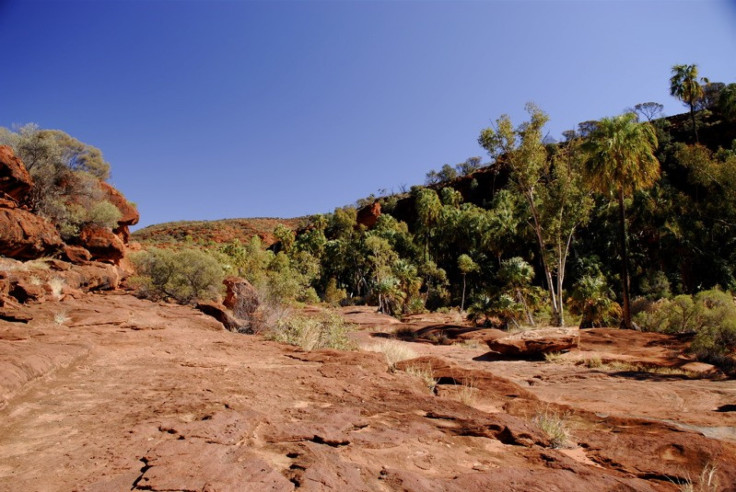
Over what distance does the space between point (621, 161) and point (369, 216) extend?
56671 millimetres

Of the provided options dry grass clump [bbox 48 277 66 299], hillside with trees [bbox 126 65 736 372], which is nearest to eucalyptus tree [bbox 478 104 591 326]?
hillside with trees [bbox 126 65 736 372]

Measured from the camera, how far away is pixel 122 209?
2445 cm

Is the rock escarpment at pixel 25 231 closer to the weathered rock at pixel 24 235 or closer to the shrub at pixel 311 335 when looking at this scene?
the weathered rock at pixel 24 235

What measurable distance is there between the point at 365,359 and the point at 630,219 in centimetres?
3841

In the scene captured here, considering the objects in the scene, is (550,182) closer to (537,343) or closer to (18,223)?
(537,343)

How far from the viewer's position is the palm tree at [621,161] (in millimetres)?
20547

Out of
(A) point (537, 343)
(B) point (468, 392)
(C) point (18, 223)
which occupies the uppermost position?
(C) point (18, 223)

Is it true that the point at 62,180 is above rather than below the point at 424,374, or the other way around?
above

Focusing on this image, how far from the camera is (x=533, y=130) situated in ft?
66.8

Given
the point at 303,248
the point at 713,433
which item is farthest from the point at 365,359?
the point at 303,248

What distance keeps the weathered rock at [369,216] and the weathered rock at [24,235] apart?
60.5 meters

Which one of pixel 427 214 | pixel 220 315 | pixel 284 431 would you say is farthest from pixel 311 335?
pixel 427 214

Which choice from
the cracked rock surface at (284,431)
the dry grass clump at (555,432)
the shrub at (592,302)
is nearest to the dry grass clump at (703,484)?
the cracked rock surface at (284,431)

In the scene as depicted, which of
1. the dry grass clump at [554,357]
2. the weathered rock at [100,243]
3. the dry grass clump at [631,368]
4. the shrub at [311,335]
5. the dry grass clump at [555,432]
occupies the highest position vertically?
the weathered rock at [100,243]
